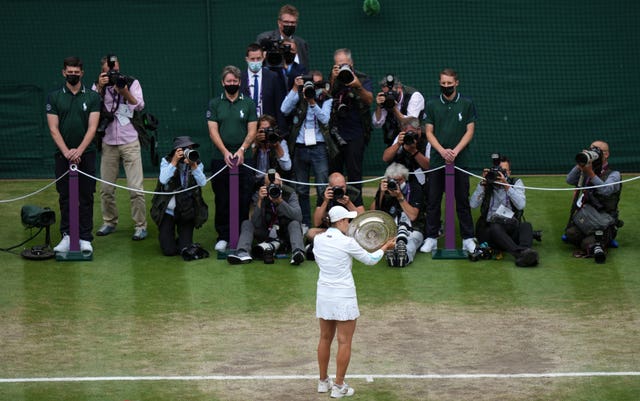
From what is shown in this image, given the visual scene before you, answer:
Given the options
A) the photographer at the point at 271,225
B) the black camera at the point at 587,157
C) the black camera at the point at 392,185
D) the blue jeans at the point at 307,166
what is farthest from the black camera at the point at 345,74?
the black camera at the point at 587,157

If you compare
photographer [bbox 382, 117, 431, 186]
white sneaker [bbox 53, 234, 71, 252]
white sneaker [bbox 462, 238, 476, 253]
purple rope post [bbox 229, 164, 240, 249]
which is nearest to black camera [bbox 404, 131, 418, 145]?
photographer [bbox 382, 117, 431, 186]

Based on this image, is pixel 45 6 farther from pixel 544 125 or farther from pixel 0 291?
pixel 544 125

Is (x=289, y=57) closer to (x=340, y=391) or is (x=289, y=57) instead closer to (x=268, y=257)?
(x=268, y=257)

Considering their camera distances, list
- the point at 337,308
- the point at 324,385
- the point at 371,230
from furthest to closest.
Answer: the point at 371,230 < the point at 324,385 < the point at 337,308

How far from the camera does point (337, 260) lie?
34.0 feet

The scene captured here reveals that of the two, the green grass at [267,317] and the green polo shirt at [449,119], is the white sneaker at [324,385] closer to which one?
the green grass at [267,317]

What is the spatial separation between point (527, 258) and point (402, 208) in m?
1.70

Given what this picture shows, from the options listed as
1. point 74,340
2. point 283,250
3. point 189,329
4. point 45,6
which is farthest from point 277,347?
point 45,6

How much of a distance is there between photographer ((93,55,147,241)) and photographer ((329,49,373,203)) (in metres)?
2.63

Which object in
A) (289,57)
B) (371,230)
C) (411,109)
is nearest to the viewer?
(371,230)

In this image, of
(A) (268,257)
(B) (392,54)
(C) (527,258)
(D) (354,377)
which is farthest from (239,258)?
(B) (392,54)

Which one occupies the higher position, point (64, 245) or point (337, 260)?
point (337, 260)

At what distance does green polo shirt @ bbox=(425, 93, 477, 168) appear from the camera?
14883 millimetres

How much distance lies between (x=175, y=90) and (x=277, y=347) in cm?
888
